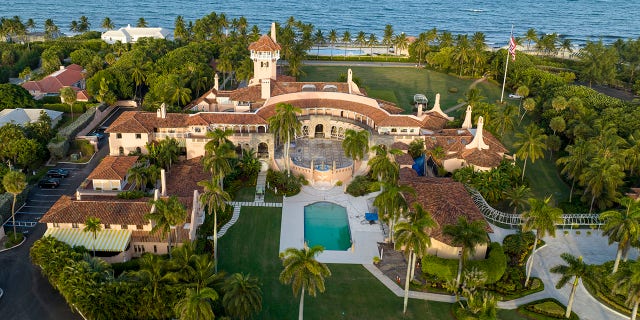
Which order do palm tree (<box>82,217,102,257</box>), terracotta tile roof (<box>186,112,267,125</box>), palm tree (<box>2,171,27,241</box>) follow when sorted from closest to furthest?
1. palm tree (<box>82,217,102,257</box>)
2. palm tree (<box>2,171,27,241</box>)
3. terracotta tile roof (<box>186,112,267,125</box>)

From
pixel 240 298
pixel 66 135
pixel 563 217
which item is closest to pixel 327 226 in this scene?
pixel 240 298

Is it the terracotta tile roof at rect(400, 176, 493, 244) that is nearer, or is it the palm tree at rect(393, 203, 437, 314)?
the palm tree at rect(393, 203, 437, 314)

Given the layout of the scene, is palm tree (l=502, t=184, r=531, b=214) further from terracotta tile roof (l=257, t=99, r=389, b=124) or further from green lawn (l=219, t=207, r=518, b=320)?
terracotta tile roof (l=257, t=99, r=389, b=124)

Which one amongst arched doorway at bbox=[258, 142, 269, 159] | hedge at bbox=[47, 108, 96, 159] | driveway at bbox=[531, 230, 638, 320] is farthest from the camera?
arched doorway at bbox=[258, 142, 269, 159]

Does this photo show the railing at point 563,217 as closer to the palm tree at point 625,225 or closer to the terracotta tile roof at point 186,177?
the palm tree at point 625,225

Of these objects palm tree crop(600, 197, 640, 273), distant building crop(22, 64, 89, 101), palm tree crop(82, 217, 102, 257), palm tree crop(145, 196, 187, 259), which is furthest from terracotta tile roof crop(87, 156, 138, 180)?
palm tree crop(600, 197, 640, 273)

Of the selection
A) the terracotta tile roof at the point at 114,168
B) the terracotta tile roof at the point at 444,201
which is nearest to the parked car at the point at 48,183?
the terracotta tile roof at the point at 114,168
